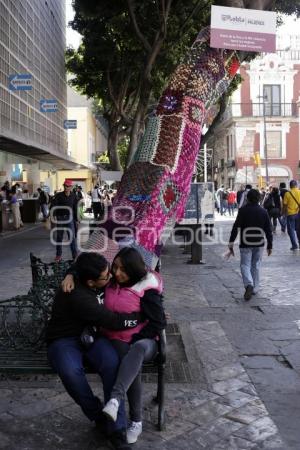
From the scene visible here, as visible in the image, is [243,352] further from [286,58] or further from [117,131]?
[286,58]

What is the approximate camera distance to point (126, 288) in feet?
12.2

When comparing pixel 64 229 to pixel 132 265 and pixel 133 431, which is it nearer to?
pixel 132 265

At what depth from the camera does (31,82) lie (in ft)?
55.8


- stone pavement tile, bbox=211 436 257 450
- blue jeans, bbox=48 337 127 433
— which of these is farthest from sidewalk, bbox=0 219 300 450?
blue jeans, bbox=48 337 127 433

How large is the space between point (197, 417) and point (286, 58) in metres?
44.0

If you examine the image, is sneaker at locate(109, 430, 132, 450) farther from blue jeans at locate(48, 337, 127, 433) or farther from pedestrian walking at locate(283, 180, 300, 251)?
pedestrian walking at locate(283, 180, 300, 251)

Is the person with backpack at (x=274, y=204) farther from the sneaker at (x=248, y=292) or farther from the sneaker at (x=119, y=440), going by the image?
the sneaker at (x=119, y=440)

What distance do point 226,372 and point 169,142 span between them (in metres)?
1.98

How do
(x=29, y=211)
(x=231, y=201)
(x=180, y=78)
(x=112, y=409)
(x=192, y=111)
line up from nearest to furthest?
1. (x=112, y=409)
2. (x=192, y=111)
3. (x=180, y=78)
4. (x=29, y=211)
5. (x=231, y=201)

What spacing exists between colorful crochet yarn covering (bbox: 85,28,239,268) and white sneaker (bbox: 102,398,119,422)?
55.5 inches

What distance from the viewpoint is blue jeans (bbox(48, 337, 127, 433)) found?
354 cm

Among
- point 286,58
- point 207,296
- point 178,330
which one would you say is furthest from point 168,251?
point 286,58

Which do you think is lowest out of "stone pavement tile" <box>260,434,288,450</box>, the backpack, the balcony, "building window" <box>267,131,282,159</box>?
"stone pavement tile" <box>260,434,288,450</box>

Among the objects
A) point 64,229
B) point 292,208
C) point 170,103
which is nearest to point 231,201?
point 292,208
